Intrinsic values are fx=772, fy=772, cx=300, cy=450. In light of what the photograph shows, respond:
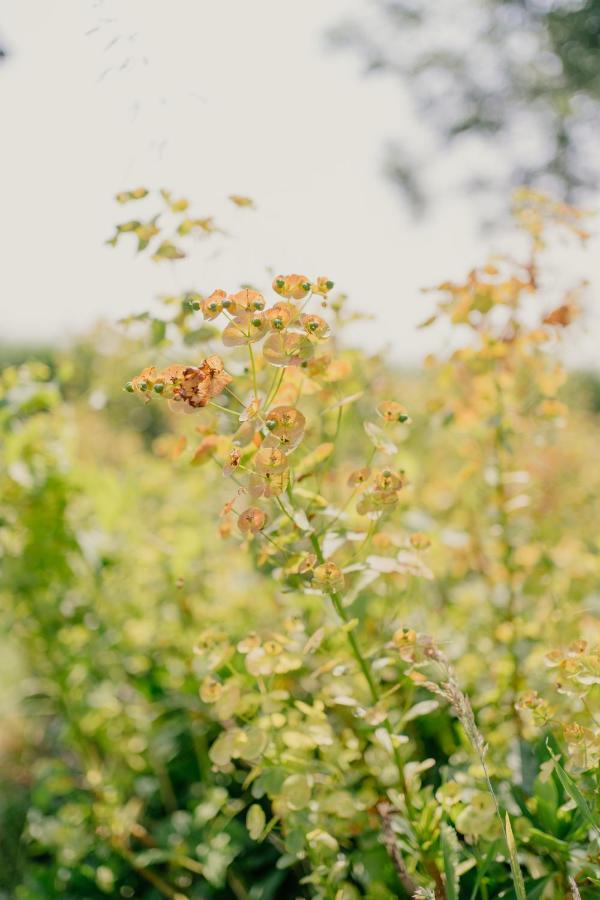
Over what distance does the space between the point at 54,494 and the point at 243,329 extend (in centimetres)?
104

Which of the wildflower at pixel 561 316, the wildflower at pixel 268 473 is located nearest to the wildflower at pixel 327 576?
the wildflower at pixel 268 473

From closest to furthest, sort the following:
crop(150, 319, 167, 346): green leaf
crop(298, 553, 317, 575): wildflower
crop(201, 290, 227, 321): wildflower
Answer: crop(201, 290, 227, 321): wildflower → crop(298, 553, 317, 575): wildflower → crop(150, 319, 167, 346): green leaf

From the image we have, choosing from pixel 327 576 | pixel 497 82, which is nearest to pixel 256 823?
pixel 327 576

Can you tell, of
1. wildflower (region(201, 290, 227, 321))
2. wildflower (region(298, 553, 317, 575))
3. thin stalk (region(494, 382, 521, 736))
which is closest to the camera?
wildflower (region(201, 290, 227, 321))

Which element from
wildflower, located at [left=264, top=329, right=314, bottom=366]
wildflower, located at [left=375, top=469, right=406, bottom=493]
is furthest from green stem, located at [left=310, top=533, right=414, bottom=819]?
wildflower, located at [left=264, top=329, right=314, bottom=366]

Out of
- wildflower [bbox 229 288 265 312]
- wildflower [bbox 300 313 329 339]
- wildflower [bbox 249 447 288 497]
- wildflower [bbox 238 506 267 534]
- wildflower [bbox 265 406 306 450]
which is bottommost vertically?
wildflower [bbox 238 506 267 534]

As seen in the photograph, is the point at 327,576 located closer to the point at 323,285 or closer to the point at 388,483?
the point at 388,483

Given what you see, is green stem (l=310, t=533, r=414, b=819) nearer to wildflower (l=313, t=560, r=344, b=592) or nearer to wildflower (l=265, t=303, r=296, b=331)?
wildflower (l=313, t=560, r=344, b=592)

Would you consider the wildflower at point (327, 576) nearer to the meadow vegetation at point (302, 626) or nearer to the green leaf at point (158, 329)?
the meadow vegetation at point (302, 626)

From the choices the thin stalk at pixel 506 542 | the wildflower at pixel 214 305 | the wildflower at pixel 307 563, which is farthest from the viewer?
the thin stalk at pixel 506 542

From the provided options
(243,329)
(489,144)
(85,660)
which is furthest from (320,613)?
(489,144)

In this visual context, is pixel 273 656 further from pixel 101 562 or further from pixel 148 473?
pixel 148 473

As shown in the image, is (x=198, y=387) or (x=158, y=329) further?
(x=158, y=329)

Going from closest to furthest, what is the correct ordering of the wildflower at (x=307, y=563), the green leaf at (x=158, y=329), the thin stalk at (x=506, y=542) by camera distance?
1. the wildflower at (x=307, y=563)
2. the green leaf at (x=158, y=329)
3. the thin stalk at (x=506, y=542)
